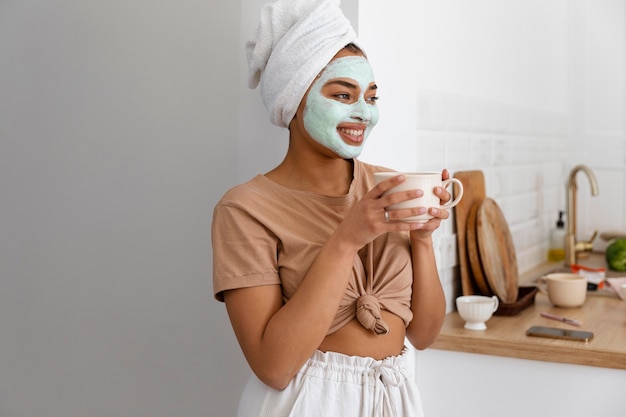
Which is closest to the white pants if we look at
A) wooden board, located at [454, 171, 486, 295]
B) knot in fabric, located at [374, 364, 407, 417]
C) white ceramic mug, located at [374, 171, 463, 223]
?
knot in fabric, located at [374, 364, 407, 417]

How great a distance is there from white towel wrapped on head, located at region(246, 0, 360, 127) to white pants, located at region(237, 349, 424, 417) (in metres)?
0.40

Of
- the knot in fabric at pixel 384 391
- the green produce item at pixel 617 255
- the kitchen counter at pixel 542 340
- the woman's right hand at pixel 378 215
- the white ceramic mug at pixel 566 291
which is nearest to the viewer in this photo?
the woman's right hand at pixel 378 215

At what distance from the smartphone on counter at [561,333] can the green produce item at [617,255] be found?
1030 millimetres

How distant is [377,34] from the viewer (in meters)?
1.66

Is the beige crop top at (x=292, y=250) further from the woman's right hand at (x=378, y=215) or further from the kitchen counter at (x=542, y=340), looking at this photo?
the kitchen counter at (x=542, y=340)

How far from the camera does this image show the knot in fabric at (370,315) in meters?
1.22

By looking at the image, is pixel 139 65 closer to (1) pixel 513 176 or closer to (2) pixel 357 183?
(2) pixel 357 183

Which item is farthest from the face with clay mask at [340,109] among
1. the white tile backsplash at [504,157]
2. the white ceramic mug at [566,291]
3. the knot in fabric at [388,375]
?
the white ceramic mug at [566,291]

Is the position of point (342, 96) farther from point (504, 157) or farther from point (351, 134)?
point (504, 157)

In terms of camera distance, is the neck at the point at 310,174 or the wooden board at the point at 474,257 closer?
the neck at the point at 310,174

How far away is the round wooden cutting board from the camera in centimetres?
207

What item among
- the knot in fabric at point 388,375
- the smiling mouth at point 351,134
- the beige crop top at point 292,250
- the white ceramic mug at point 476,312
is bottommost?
the white ceramic mug at point 476,312

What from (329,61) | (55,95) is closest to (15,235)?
(55,95)

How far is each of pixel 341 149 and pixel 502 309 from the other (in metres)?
0.99
